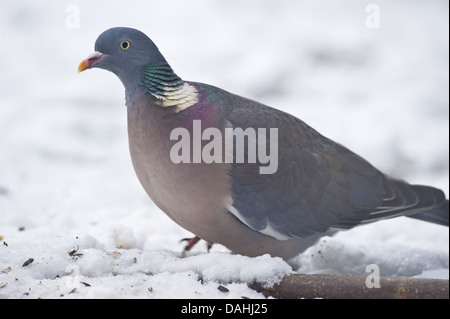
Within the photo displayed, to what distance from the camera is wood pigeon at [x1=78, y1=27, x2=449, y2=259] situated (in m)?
2.66

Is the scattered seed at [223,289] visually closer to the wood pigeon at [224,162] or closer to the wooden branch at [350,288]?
the wooden branch at [350,288]

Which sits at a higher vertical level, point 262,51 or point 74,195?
point 262,51

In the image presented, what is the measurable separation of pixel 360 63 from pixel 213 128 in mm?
5234

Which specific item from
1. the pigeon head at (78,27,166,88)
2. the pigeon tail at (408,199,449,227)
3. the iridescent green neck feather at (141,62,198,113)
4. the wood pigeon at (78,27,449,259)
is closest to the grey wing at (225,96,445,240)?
the wood pigeon at (78,27,449,259)

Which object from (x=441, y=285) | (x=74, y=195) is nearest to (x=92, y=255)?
(x=441, y=285)

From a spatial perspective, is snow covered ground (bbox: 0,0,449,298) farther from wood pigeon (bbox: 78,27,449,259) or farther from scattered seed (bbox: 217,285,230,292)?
wood pigeon (bbox: 78,27,449,259)

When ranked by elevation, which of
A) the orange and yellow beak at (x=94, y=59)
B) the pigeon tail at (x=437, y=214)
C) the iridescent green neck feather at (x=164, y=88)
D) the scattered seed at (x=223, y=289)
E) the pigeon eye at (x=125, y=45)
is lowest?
the scattered seed at (x=223, y=289)

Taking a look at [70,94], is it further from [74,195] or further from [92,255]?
[92,255]

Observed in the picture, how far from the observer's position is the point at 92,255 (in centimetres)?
248

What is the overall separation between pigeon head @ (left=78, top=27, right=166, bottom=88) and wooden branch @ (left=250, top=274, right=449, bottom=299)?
117cm

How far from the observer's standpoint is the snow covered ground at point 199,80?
2.43 metres

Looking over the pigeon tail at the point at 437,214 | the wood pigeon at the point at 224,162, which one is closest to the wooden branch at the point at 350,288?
the wood pigeon at the point at 224,162

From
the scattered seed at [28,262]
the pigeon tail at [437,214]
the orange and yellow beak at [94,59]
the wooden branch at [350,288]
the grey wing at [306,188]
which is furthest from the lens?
the pigeon tail at [437,214]

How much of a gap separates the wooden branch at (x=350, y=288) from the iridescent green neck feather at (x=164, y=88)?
0.96 m
